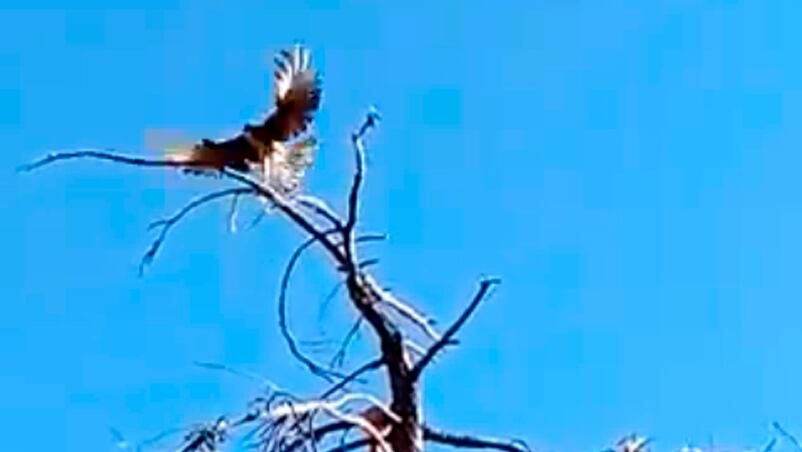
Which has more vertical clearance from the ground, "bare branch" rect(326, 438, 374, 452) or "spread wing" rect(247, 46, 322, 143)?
"spread wing" rect(247, 46, 322, 143)

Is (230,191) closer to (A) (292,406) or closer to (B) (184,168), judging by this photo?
(B) (184,168)

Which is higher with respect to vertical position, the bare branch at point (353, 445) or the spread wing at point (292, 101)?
the spread wing at point (292, 101)

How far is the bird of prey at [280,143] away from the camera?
3168mm

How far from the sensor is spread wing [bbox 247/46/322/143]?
3.19 meters

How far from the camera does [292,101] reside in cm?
320

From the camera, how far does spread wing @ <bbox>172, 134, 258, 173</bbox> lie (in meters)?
3.16

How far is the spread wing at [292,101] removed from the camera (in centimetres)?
319

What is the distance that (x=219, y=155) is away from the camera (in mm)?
3166

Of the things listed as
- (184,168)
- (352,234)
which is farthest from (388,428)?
(184,168)

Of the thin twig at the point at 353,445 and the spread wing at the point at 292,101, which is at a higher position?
the spread wing at the point at 292,101

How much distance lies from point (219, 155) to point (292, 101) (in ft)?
0.43

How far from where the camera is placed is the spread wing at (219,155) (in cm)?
316

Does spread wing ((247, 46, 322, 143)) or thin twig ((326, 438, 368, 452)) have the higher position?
spread wing ((247, 46, 322, 143))

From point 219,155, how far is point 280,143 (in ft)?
0.29
